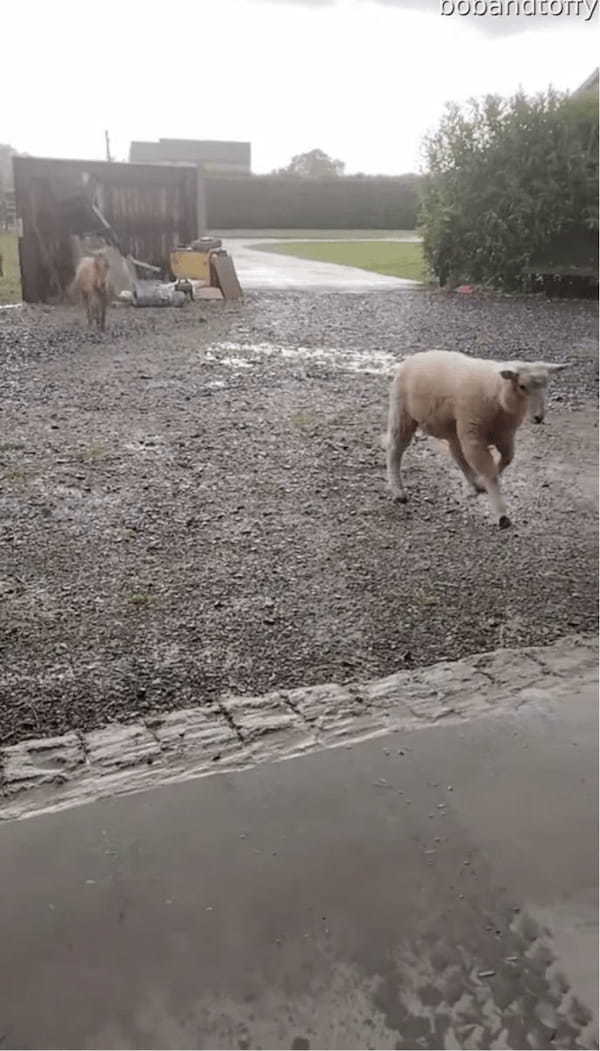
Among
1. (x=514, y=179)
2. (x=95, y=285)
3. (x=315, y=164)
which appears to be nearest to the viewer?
(x=95, y=285)

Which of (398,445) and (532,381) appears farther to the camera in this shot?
(398,445)

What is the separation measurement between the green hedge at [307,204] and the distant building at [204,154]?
26.0 inches

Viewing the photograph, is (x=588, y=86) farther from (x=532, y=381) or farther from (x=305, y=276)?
(x=532, y=381)

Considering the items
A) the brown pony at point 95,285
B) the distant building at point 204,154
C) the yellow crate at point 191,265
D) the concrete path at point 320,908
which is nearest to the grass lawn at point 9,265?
the yellow crate at point 191,265

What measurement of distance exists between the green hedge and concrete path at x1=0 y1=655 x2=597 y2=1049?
14.8 meters

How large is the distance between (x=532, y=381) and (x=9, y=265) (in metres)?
9.28

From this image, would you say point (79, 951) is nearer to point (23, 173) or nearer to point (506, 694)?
point (506, 694)

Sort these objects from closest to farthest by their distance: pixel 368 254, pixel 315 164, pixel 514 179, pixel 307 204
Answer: pixel 514 179 → pixel 315 164 → pixel 368 254 → pixel 307 204

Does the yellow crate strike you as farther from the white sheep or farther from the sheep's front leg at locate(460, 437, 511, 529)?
the sheep's front leg at locate(460, 437, 511, 529)

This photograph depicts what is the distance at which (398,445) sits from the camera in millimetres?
3332

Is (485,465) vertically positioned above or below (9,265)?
below

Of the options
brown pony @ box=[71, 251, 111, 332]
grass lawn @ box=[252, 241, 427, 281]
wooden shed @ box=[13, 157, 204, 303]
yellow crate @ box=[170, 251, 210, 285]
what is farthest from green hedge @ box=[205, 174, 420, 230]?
brown pony @ box=[71, 251, 111, 332]

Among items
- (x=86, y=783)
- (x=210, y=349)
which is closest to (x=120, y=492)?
(x=86, y=783)

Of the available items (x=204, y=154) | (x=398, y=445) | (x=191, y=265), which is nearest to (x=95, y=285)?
(x=191, y=265)
